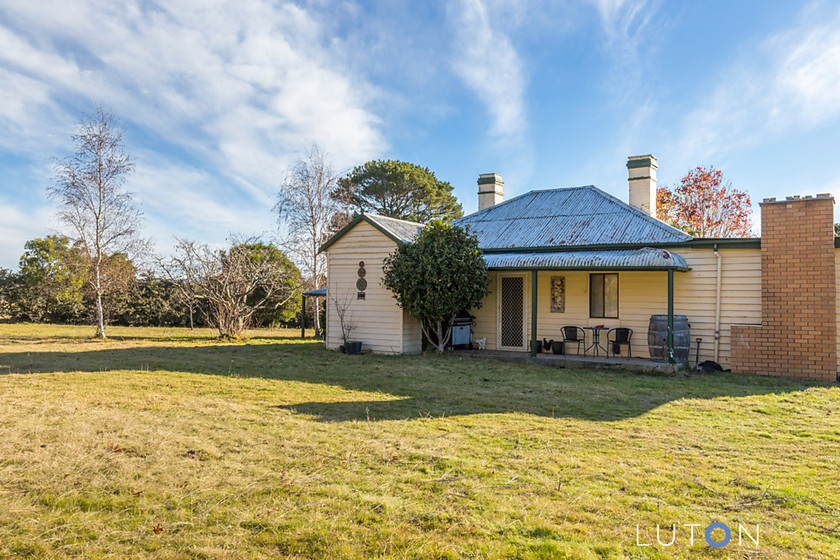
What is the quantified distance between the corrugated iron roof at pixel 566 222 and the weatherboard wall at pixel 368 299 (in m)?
3.08

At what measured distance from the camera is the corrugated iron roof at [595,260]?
1098cm

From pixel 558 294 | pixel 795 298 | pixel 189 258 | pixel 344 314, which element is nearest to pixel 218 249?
pixel 189 258

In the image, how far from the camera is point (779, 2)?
1107 cm

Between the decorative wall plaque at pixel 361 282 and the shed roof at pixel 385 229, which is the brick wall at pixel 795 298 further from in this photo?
the decorative wall plaque at pixel 361 282

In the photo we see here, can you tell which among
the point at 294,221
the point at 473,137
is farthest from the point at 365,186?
the point at 473,137

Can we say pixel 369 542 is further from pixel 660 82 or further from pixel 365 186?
pixel 365 186

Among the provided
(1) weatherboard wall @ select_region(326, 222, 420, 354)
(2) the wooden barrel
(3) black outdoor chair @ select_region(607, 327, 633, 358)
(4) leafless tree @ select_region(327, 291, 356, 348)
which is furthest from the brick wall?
(4) leafless tree @ select_region(327, 291, 356, 348)

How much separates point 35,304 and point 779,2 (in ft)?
102

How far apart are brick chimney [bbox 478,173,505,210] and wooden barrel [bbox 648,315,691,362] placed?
26.1ft

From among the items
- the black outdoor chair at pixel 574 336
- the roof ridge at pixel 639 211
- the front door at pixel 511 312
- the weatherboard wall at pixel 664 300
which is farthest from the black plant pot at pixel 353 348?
the roof ridge at pixel 639 211

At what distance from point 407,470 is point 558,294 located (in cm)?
1009

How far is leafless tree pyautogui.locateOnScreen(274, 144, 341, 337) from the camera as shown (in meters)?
21.7

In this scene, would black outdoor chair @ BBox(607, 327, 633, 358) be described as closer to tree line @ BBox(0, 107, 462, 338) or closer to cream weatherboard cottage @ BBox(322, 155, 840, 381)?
cream weatherboard cottage @ BBox(322, 155, 840, 381)

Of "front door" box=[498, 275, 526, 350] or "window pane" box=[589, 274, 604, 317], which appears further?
"front door" box=[498, 275, 526, 350]
